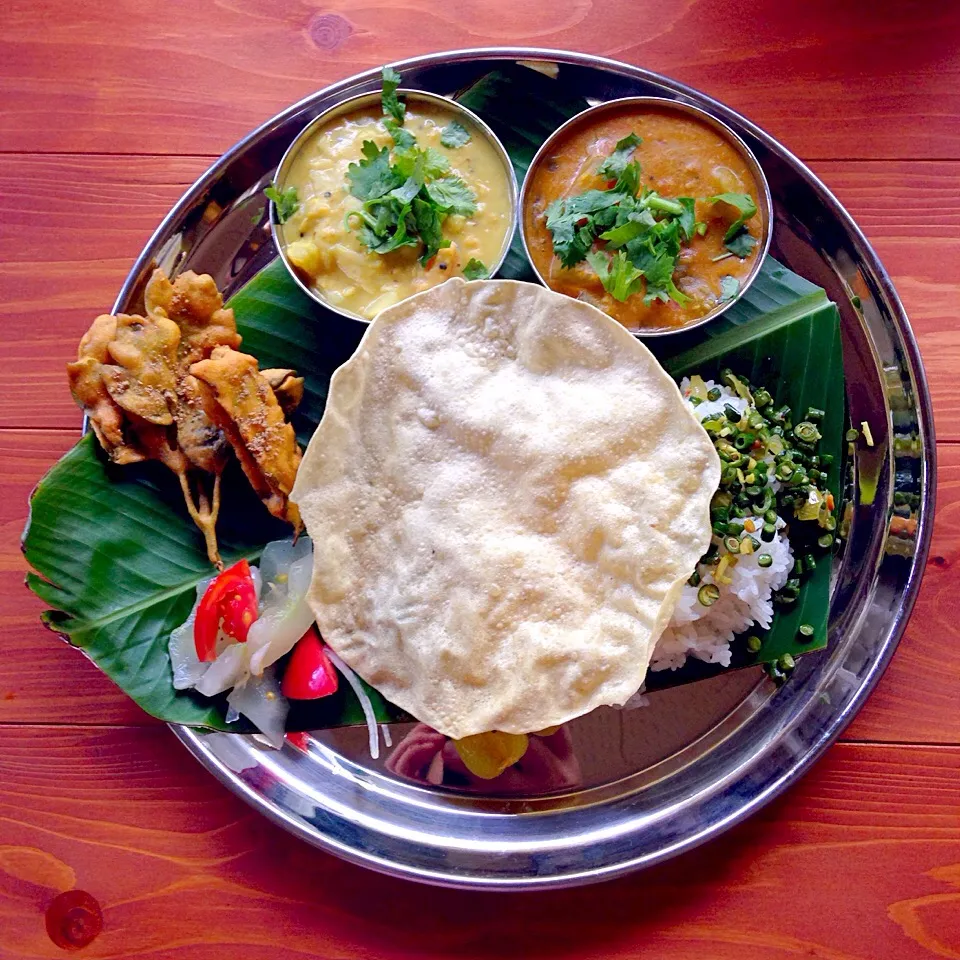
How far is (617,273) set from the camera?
6.56ft

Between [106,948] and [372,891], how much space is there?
0.68 m

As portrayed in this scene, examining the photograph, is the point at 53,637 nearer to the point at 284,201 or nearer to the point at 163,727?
the point at 163,727

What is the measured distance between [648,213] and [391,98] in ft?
2.15

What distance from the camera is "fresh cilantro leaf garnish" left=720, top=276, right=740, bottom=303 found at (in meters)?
2.07

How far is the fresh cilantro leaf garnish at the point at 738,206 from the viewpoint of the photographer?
6.70ft

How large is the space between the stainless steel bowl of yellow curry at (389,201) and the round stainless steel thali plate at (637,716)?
150mm

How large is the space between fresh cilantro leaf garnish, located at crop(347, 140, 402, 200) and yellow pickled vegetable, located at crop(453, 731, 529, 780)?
1.27 metres

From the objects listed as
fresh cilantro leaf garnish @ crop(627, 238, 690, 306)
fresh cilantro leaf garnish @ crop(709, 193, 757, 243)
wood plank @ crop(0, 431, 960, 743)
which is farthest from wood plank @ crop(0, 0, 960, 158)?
wood plank @ crop(0, 431, 960, 743)

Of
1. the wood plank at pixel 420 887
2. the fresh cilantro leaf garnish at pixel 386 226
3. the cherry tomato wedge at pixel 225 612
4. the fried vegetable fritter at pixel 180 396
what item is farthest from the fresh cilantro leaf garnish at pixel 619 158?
the wood plank at pixel 420 887

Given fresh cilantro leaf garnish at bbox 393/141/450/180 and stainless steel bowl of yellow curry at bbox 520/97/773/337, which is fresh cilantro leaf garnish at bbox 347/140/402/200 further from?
stainless steel bowl of yellow curry at bbox 520/97/773/337

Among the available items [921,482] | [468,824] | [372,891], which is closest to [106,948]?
[372,891]

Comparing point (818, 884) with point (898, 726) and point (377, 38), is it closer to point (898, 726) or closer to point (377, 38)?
point (898, 726)

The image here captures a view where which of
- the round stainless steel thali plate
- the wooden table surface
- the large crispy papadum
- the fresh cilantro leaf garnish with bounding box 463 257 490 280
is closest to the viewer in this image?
the large crispy papadum

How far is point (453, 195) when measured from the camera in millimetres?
2088
